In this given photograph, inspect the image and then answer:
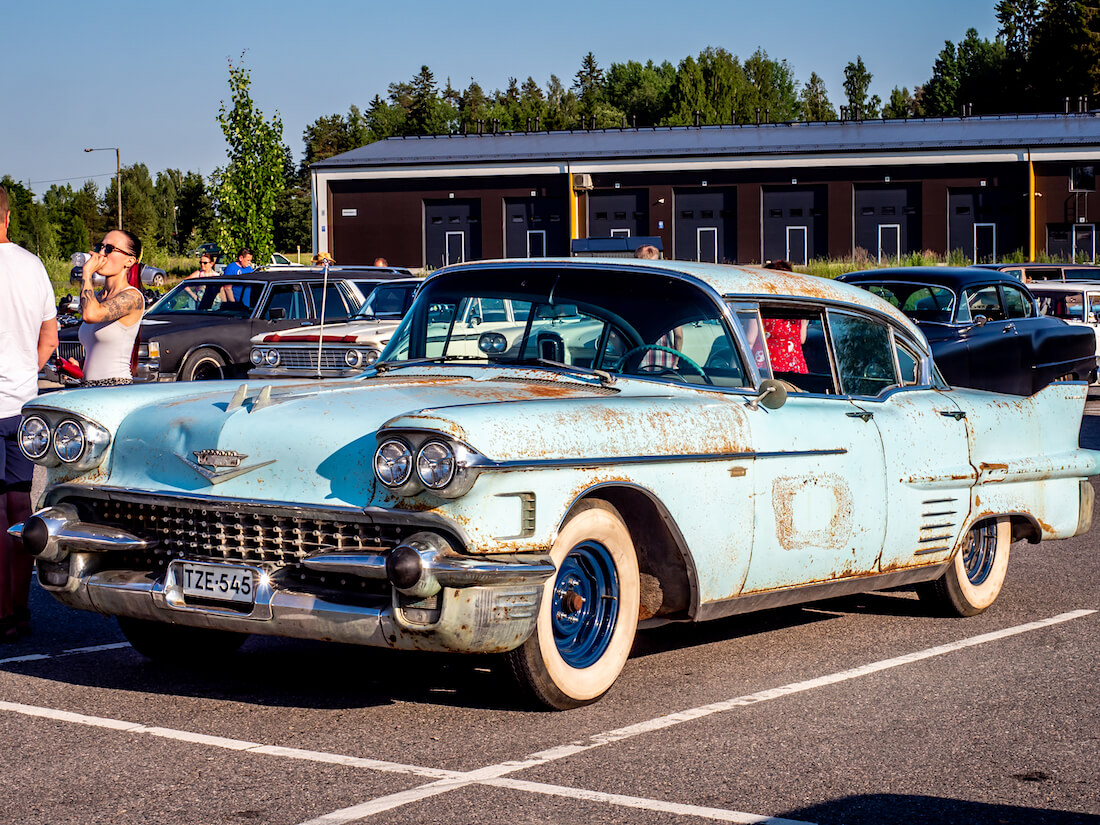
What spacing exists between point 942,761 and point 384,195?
2360 inches

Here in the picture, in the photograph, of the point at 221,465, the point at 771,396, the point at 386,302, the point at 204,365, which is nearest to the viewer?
the point at 221,465

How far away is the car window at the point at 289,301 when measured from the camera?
60.8ft

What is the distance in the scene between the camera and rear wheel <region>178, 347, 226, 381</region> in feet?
58.7

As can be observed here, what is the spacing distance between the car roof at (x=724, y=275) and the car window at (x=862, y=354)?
11cm

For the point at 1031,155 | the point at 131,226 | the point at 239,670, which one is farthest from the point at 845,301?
the point at 131,226

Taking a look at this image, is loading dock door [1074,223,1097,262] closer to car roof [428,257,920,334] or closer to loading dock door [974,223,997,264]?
loading dock door [974,223,997,264]

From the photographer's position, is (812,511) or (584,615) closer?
(584,615)

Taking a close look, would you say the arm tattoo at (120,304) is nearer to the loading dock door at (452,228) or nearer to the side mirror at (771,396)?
the side mirror at (771,396)

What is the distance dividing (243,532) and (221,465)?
25 cm

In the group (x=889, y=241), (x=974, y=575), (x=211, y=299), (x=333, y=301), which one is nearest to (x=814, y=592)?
(x=974, y=575)

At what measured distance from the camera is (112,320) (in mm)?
7512

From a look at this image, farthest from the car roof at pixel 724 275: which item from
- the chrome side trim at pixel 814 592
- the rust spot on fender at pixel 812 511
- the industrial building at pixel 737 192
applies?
the industrial building at pixel 737 192

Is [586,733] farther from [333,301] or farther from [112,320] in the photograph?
[333,301]

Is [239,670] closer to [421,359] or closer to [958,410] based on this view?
[421,359]
